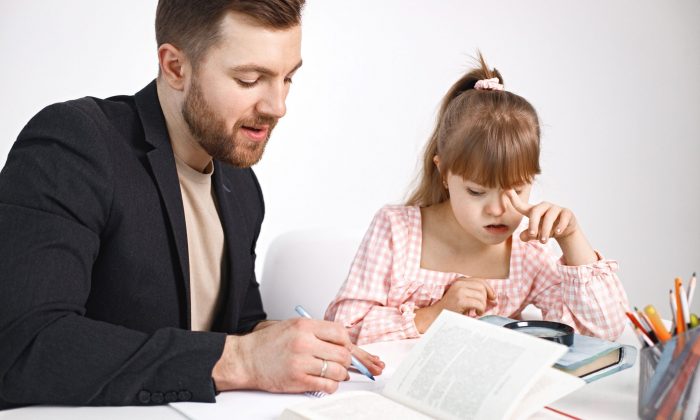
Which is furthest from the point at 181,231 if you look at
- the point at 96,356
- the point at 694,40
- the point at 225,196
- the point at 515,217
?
the point at 694,40

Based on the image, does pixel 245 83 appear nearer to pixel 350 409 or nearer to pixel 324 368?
pixel 324 368

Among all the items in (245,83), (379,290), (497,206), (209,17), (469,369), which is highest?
(209,17)

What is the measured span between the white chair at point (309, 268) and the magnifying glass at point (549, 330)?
0.96 metres

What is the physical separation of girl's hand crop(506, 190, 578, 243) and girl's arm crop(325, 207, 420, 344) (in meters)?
0.29

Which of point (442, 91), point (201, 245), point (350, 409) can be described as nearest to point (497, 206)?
point (201, 245)

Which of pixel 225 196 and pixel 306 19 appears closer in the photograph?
pixel 225 196

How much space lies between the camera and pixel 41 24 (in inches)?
105

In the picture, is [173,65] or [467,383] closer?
[467,383]

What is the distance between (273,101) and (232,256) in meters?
0.35

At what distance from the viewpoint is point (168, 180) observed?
1.53 m

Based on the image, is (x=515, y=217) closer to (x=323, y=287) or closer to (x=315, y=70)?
(x=323, y=287)

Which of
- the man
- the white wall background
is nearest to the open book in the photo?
the man

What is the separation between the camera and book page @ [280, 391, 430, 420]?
104 cm

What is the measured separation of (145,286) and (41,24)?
150 cm
